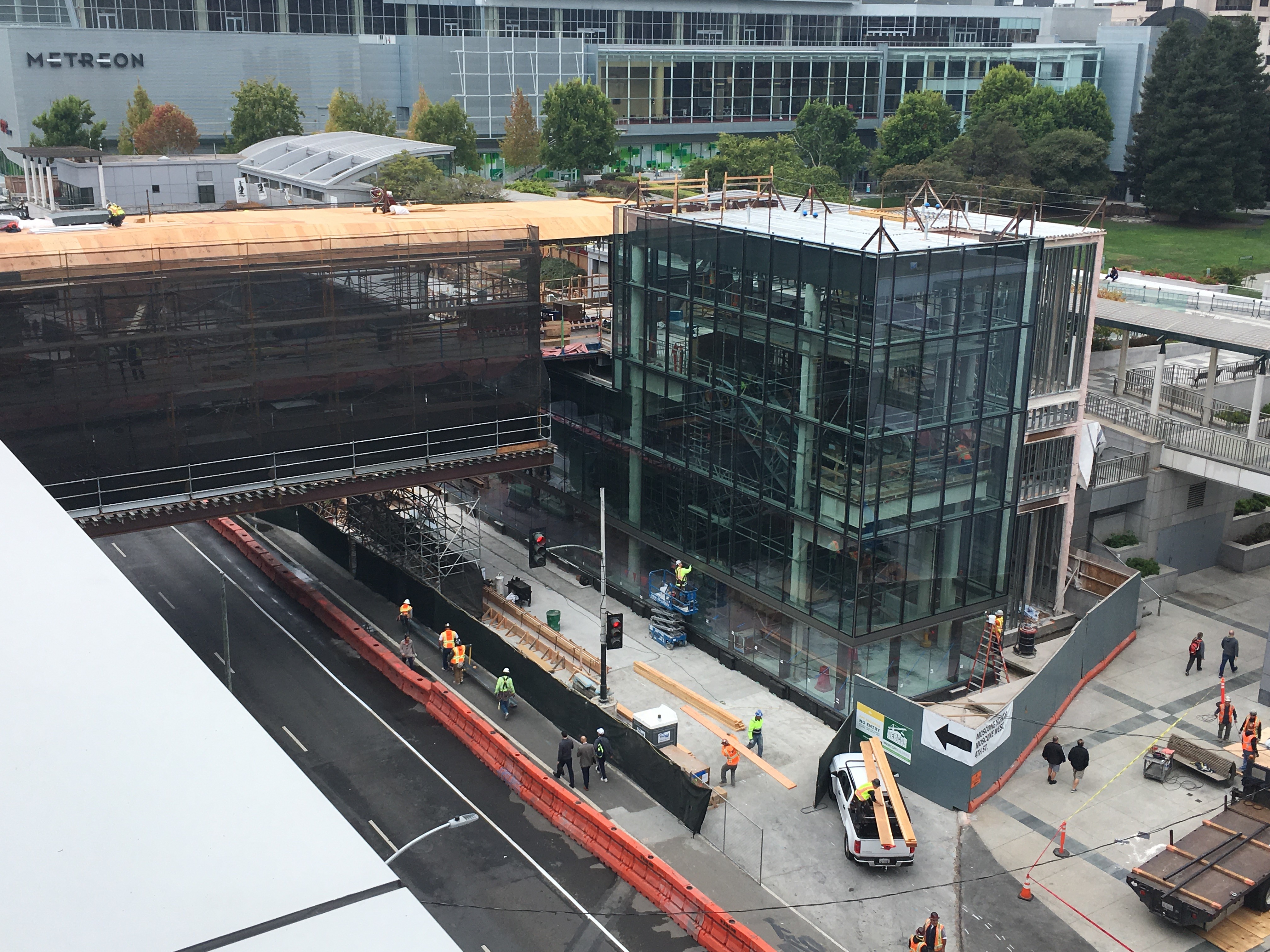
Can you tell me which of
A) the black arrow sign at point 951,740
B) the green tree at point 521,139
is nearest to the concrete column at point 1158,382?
the black arrow sign at point 951,740

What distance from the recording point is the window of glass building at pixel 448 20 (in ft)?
412

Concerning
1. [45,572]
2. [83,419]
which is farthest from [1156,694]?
[45,572]

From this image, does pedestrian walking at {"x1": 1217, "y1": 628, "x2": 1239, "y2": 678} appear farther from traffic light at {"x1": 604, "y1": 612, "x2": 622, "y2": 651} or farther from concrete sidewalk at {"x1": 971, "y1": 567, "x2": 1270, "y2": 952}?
traffic light at {"x1": 604, "y1": 612, "x2": 622, "y2": 651}

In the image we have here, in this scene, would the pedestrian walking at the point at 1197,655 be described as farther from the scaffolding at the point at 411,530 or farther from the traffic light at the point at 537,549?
the scaffolding at the point at 411,530

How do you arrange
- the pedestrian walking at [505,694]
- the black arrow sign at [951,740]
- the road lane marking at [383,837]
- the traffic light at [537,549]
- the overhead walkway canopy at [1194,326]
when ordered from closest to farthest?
the road lane marking at [383,837] → the black arrow sign at [951,740] → the pedestrian walking at [505,694] → the traffic light at [537,549] → the overhead walkway canopy at [1194,326]

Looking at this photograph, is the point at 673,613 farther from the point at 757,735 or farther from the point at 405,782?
the point at 405,782

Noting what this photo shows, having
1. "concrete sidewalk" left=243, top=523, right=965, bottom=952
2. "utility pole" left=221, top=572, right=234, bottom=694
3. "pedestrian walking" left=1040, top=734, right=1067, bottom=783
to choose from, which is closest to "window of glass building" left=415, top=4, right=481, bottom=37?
"utility pole" left=221, top=572, right=234, bottom=694

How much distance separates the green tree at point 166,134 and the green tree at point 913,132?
59.3m

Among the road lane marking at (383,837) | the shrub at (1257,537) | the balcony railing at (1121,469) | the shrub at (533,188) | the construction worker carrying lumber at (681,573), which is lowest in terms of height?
the road lane marking at (383,837)

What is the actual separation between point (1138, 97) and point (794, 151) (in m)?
41.7

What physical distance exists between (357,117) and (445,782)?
8319 centimetres

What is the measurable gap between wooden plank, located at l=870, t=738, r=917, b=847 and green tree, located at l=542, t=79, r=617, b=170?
8347cm

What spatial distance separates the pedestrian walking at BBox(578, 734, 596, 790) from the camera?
107 ft

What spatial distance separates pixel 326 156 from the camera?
82188 millimetres
